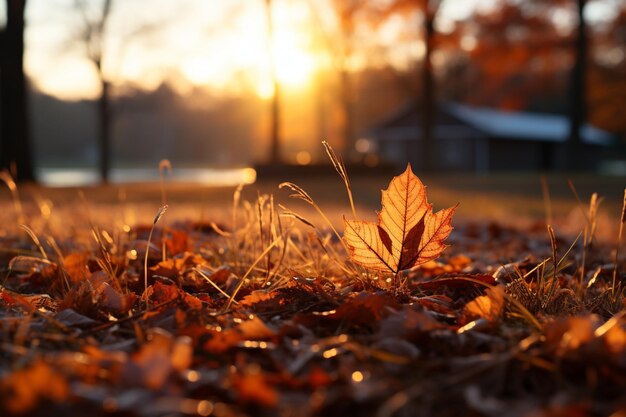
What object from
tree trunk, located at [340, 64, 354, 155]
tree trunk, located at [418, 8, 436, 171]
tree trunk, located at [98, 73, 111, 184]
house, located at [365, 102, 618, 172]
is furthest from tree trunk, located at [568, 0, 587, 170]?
tree trunk, located at [98, 73, 111, 184]

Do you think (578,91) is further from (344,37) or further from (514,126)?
(344,37)

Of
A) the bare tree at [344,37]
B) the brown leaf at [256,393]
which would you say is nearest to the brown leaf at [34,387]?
the brown leaf at [256,393]

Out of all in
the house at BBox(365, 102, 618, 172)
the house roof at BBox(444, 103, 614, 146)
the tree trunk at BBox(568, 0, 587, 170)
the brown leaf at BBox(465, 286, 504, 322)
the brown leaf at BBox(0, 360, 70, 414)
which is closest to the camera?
the brown leaf at BBox(0, 360, 70, 414)

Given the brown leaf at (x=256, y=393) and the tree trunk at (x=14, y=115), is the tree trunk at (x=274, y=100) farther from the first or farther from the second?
the brown leaf at (x=256, y=393)

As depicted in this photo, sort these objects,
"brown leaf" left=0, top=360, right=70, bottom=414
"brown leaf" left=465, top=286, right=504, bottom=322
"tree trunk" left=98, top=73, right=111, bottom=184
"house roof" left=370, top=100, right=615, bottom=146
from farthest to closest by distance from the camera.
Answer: "house roof" left=370, top=100, right=615, bottom=146, "tree trunk" left=98, top=73, right=111, bottom=184, "brown leaf" left=465, top=286, right=504, bottom=322, "brown leaf" left=0, top=360, right=70, bottom=414

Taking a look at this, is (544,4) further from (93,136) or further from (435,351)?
(93,136)

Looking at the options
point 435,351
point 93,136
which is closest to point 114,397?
point 435,351

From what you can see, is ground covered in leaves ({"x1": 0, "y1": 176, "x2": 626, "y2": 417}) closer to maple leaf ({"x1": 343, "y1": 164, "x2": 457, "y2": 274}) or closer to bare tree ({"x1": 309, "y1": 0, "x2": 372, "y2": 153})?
maple leaf ({"x1": 343, "y1": 164, "x2": 457, "y2": 274})

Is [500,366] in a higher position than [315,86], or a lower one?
lower
